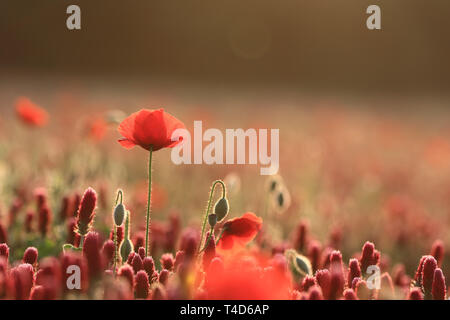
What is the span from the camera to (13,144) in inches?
177

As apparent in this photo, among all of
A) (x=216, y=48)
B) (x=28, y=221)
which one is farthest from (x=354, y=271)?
(x=216, y=48)

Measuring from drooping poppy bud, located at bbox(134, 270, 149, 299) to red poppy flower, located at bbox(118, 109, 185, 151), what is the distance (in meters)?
0.38

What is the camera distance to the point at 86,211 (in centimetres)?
152

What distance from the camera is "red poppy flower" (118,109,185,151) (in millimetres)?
1465

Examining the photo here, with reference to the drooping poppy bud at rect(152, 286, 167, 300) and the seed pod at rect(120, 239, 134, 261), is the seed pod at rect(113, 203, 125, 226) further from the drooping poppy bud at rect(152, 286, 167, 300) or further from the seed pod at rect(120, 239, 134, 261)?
the drooping poppy bud at rect(152, 286, 167, 300)

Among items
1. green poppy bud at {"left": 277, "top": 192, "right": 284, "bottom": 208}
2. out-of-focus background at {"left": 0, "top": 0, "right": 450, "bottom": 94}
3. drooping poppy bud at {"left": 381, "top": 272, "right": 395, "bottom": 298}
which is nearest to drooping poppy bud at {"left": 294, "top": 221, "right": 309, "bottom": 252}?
green poppy bud at {"left": 277, "top": 192, "right": 284, "bottom": 208}

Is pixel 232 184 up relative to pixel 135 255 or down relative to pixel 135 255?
up

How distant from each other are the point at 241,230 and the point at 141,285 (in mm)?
336

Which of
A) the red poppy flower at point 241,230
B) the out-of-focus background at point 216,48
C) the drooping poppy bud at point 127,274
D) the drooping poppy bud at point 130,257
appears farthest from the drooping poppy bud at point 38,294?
the out-of-focus background at point 216,48

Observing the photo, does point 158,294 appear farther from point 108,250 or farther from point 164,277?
point 108,250

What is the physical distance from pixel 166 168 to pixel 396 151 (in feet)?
11.4
